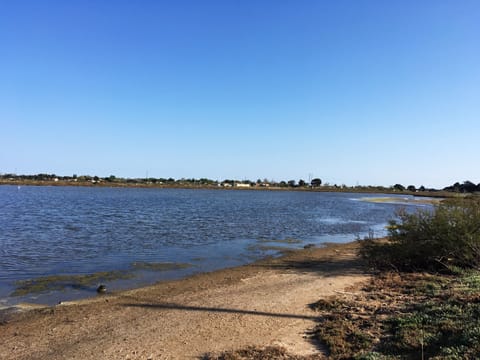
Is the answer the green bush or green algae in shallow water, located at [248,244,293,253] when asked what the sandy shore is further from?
green algae in shallow water, located at [248,244,293,253]

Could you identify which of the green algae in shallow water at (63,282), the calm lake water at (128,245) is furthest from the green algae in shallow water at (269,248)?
the green algae in shallow water at (63,282)

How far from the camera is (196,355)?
6.16 m

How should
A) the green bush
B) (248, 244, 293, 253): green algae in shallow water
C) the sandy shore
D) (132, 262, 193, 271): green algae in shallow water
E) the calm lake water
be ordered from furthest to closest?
(248, 244, 293, 253): green algae in shallow water, (132, 262, 193, 271): green algae in shallow water, the calm lake water, the green bush, the sandy shore

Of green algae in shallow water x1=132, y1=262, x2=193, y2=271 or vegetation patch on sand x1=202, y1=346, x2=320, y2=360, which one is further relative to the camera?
green algae in shallow water x1=132, y1=262, x2=193, y2=271

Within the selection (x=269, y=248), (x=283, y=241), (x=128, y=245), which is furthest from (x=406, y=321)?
(x=283, y=241)

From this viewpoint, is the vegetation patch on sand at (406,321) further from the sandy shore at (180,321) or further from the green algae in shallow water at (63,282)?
the green algae in shallow water at (63,282)

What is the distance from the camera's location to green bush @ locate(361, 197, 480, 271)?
11602mm

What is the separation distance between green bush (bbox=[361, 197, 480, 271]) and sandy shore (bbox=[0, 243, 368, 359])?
123cm

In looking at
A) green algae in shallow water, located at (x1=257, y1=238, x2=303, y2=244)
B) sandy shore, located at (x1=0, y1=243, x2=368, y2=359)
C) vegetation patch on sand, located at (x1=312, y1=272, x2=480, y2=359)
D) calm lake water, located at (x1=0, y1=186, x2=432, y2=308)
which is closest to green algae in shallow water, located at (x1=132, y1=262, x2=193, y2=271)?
calm lake water, located at (x1=0, y1=186, x2=432, y2=308)

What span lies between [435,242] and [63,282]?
12181 mm

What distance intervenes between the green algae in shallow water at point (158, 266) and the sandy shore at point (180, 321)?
7.73ft

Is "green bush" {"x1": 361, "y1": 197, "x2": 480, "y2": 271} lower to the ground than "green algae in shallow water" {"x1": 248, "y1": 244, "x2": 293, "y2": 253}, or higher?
higher

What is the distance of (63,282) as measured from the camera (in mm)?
12297

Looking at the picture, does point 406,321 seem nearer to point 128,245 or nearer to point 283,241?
point 128,245
